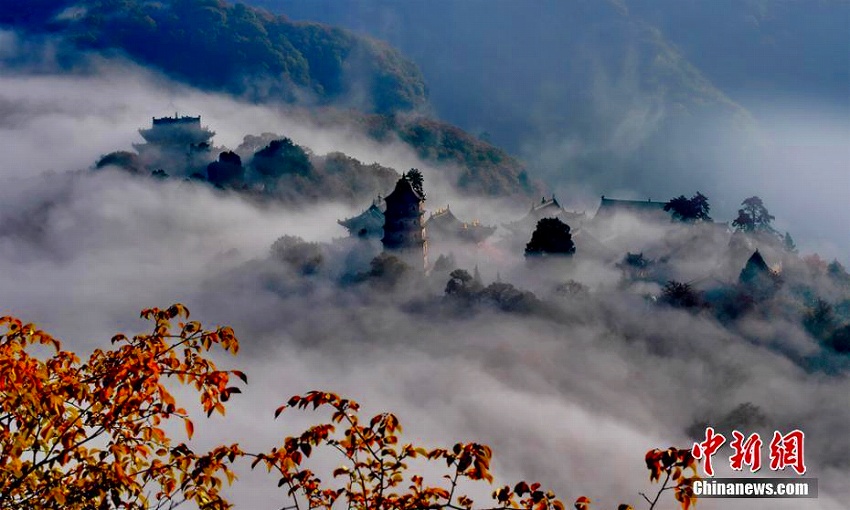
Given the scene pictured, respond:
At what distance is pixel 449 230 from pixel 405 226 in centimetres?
996

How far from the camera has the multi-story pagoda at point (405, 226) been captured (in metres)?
47.7

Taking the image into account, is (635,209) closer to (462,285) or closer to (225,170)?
(462,285)

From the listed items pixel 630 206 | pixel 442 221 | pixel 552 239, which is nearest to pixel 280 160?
pixel 442 221

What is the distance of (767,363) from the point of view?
39.2 meters

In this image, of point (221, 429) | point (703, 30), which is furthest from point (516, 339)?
point (703, 30)

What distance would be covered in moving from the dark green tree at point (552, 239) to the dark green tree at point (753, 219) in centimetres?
1544

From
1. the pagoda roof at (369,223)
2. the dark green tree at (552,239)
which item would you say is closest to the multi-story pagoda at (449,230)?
the pagoda roof at (369,223)

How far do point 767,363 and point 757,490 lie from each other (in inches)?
561

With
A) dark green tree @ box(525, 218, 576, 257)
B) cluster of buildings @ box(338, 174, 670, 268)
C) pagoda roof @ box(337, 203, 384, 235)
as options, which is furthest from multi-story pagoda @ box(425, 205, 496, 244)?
dark green tree @ box(525, 218, 576, 257)

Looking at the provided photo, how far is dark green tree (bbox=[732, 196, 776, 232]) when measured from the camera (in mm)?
55812

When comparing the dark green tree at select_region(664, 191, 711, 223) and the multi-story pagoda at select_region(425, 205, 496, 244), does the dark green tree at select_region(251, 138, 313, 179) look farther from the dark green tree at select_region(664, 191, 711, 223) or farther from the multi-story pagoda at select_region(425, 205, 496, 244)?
the dark green tree at select_region(664, 191, 711, 223)

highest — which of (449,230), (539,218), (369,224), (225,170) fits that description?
(225,170)

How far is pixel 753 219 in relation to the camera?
187 feet

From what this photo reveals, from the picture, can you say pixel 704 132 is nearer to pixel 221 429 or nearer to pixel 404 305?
pixel 404 305
